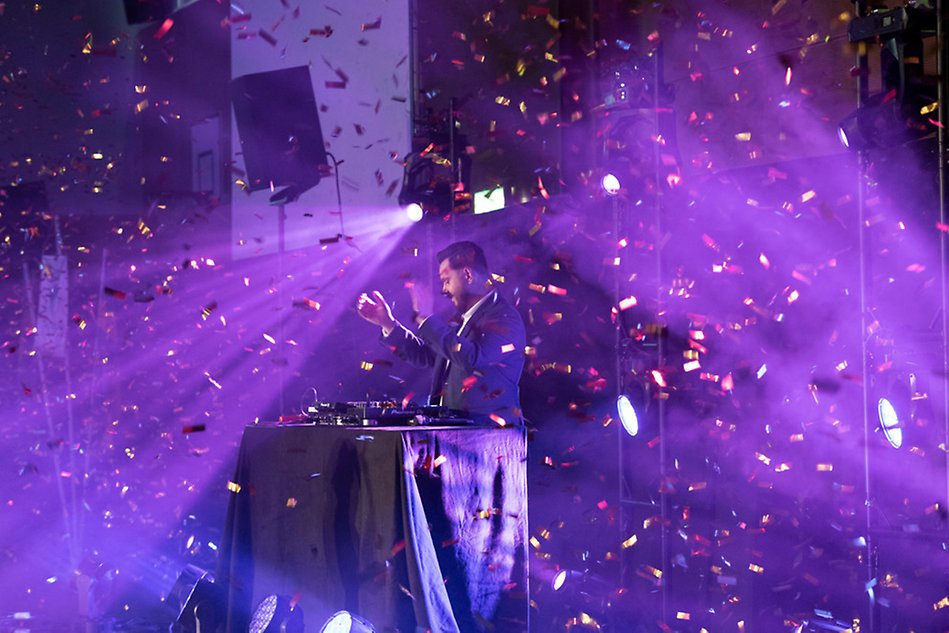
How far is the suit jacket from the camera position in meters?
3.62

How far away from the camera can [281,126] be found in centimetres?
565

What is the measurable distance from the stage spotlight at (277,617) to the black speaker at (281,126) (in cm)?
307

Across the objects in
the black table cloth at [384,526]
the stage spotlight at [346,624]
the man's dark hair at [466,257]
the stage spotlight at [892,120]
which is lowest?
the stage spotlight at [346,624]

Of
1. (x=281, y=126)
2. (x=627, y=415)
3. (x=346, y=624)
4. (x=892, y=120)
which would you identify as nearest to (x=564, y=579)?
(x=627, y=415)

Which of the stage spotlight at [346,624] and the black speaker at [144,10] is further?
the black speaker at [144,10]

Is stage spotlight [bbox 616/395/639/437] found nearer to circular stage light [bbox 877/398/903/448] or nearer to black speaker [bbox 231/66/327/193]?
circular stage light [bbox 877/398/903/448]

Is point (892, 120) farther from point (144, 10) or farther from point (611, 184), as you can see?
point (144, 10)

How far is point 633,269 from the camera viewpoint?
481 centimetres

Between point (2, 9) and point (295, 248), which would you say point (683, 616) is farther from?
point (2, 9)

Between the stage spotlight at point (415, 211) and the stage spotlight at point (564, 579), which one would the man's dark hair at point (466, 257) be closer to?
the stage spotlight at point (415, 211)

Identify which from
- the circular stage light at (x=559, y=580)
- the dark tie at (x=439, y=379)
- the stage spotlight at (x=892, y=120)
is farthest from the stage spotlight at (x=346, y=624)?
the stage spotlight at (x=892, y=120)

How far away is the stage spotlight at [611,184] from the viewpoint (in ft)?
15.0

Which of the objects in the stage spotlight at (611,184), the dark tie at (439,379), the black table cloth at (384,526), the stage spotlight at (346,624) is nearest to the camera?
the stage spotlight at (346,624)

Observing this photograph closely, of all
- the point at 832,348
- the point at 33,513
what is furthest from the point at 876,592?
the point at 33,513
